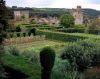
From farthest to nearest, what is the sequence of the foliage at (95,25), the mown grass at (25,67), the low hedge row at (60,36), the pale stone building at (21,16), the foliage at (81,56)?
the pale stone building at (21,16) < the foliage at (95,25) < the low hedge row at (60,36) < the foliage at (81,56) < the mown grass at (25,67)

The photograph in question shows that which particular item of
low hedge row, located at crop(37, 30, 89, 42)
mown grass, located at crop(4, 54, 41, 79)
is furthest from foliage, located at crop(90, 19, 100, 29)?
mown grass, located at crop(4, 54, 41, 79)

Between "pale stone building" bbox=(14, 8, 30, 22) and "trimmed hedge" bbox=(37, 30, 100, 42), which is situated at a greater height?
"trimmed hedge" bbox=(37, 30, 100, 42)

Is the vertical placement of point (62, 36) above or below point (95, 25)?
above

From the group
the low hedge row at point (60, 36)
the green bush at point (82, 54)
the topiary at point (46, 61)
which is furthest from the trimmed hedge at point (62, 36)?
the topiary at point (46, 61)

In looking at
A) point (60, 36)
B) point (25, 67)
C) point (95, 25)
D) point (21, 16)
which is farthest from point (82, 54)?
point (21, 16)

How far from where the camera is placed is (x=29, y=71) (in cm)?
1144

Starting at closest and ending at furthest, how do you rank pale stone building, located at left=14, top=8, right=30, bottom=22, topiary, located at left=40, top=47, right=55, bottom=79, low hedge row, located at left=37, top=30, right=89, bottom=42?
topiary, located at left=40, top=47, right=55, bottom=79 < low hedge row, located at left=37, top=30, right=89, bottom=42 < pale stone building, located at left=14, top=8, right=30, bottom=22

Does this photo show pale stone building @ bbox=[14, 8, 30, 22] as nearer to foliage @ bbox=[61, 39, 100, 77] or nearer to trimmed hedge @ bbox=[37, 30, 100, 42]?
trimmed hedge @ bbox=[37, 30, 100, 42]

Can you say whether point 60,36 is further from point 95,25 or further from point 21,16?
point 21,16

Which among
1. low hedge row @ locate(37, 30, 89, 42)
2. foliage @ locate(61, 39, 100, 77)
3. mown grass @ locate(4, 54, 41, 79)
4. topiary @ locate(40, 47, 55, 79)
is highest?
topiary @ locate(40, 47, 55, 79)

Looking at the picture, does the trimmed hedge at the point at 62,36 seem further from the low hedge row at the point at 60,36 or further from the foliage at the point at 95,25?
the foliage at the point at 95,25

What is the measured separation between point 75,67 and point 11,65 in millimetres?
5163

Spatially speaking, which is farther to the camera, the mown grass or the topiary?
the mown grass

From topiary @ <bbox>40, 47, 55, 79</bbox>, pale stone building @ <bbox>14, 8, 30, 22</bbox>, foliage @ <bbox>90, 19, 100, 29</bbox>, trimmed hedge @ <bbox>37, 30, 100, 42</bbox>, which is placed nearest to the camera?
topiary @ <bbox>40, 47, 55, 79</bbox>
